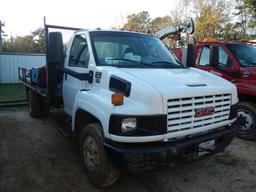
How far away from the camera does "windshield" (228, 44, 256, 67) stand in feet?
20.8

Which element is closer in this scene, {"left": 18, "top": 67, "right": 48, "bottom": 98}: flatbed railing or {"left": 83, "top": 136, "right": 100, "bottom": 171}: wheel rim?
{"left": 83, "top": 136, "right": 100, "bottom": 171}: wheel rim

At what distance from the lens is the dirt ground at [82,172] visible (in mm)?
3959

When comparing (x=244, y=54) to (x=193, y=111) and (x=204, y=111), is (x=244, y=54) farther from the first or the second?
(x=193, y=111)

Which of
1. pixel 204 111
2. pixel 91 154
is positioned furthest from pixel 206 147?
pixel 91 154

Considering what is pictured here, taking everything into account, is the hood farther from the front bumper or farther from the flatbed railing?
the flatbed railing

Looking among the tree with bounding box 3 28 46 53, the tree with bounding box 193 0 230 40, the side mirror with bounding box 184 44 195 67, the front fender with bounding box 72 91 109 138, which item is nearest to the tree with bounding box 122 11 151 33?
the tree with bounding box 193 0 230 40

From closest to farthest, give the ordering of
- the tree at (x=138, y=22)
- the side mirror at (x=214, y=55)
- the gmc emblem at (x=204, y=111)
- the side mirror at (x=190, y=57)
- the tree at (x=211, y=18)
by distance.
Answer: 1. the gmc emblem at (x=204, y=111)
2. the side mirror at (x=190, y=57)
3. the side mirror at (x=214, y=55)
4. the tree at (x=211, y=18)
5. the tree at (x=138, y=22)

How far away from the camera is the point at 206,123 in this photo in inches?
144

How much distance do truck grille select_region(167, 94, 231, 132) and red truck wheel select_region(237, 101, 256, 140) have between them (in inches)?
92.0

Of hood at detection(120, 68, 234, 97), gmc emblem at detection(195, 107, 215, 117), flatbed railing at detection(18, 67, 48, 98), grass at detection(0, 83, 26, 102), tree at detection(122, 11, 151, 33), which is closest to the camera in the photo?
hood at detection(120, 68, 234, 97)

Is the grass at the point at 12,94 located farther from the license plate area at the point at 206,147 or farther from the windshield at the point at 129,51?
the license plate area at the point at 206,147

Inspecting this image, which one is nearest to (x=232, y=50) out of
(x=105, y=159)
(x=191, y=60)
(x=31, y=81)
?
(x=191, y=60)

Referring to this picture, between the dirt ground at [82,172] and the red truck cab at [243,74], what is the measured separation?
17.5 inches

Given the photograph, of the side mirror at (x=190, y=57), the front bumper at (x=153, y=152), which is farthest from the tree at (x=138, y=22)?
the front bumper at (x=153, y=152)
